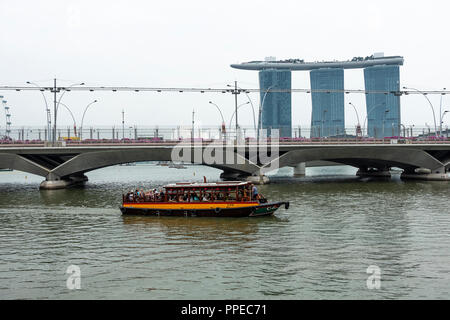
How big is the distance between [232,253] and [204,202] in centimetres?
1473

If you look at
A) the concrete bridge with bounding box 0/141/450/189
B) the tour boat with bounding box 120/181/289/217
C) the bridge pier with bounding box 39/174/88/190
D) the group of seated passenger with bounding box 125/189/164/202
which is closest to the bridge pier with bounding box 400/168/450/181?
the concrete bridge with bounding box 0/141/450/189

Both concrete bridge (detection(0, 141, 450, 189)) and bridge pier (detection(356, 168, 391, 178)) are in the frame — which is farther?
bridge pier (detection(356, 168, 391, 178))

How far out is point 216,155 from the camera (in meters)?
75.7

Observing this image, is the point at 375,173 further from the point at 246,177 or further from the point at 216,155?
the point at 216,155

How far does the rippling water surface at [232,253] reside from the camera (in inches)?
790

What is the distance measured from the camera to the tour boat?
40562 mm

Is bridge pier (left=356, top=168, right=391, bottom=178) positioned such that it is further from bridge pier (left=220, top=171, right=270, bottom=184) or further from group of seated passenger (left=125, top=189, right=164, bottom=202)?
group of seated passenger (left=125, top=189, right=164, bottom=202)

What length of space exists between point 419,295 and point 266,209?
22239mm

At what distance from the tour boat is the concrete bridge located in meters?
30.7

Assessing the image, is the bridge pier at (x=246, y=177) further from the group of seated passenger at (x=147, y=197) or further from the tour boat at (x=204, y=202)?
the group of seated passenger at (x=147, y=197)

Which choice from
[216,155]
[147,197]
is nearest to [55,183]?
[216,155]

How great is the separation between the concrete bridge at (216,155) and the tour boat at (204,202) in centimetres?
3070

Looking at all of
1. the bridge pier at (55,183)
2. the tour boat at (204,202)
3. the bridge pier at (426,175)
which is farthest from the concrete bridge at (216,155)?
the tour boat at (204,202)
